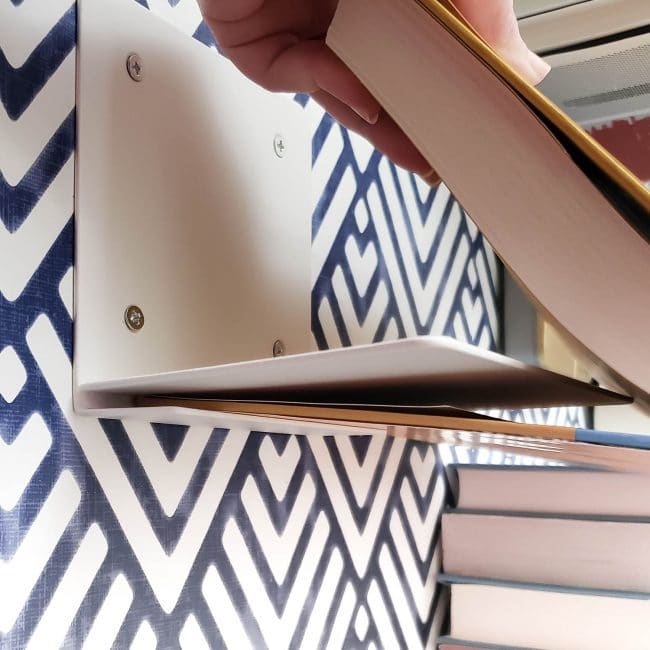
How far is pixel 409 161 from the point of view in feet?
1.82

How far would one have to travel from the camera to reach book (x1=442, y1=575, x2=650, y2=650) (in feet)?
2.84

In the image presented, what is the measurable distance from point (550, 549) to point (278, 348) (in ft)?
1.46

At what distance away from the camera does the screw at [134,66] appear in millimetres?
563

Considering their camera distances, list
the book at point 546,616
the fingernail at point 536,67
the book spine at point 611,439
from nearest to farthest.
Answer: the book spine at point 611,439, the fingernail at point 536,67, the book at point 546,616

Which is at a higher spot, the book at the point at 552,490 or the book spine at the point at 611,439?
the book at the point at 552,490

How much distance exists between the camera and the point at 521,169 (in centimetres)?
41

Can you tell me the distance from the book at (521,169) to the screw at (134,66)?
0.16 metres

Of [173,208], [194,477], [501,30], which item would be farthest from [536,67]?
[194,477]

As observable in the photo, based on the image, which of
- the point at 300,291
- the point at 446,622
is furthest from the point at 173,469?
the point at 446,622

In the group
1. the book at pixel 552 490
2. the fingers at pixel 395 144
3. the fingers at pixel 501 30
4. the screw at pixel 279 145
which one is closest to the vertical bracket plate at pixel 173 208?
the screw at pixel 279 145

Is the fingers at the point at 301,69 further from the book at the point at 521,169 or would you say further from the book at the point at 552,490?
the book at the point at 552,490

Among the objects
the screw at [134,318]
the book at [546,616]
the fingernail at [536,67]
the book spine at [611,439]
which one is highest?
the fingernail at [536,67]

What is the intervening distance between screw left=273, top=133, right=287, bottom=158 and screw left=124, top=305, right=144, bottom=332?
215 mm

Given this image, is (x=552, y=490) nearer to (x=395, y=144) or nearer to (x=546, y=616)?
(x=546, y=616)
